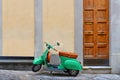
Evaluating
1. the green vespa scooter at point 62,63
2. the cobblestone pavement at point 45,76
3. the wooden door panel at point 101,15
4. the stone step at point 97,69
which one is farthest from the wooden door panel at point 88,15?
the cobblestone pavement at point 45,76

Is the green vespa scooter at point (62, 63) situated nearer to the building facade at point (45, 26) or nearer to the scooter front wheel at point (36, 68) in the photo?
the scooter front wheel at point (36, 68)

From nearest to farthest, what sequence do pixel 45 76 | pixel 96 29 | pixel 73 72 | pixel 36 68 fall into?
pixel 45 76
pixel 73 72
pixel 36 68
pixel 96 29

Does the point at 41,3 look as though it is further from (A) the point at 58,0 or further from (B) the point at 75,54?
(B) the point at 75,54

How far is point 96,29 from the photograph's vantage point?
43.5 ft

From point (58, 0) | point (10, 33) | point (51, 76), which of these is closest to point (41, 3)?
point (58, 0)

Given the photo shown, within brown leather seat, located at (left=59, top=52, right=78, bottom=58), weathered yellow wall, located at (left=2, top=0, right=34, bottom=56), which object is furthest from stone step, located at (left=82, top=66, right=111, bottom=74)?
weathered yellow wall, located at (left=2, top=0, right=34, bottom=56)

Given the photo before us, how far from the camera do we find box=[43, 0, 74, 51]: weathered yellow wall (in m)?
13.0

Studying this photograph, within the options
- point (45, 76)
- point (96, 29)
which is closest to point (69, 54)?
point (45, 76)

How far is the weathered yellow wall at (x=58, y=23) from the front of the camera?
12984 millimetres

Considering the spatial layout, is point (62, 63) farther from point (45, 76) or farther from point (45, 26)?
point (45, 26)

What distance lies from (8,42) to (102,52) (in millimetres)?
3048

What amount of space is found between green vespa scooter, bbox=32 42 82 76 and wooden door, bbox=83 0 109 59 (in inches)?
40.7

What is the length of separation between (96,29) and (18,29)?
2510 millimetres

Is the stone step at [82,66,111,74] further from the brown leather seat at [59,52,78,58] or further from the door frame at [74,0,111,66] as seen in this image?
the brown leather seat at [59,52,78,58]
